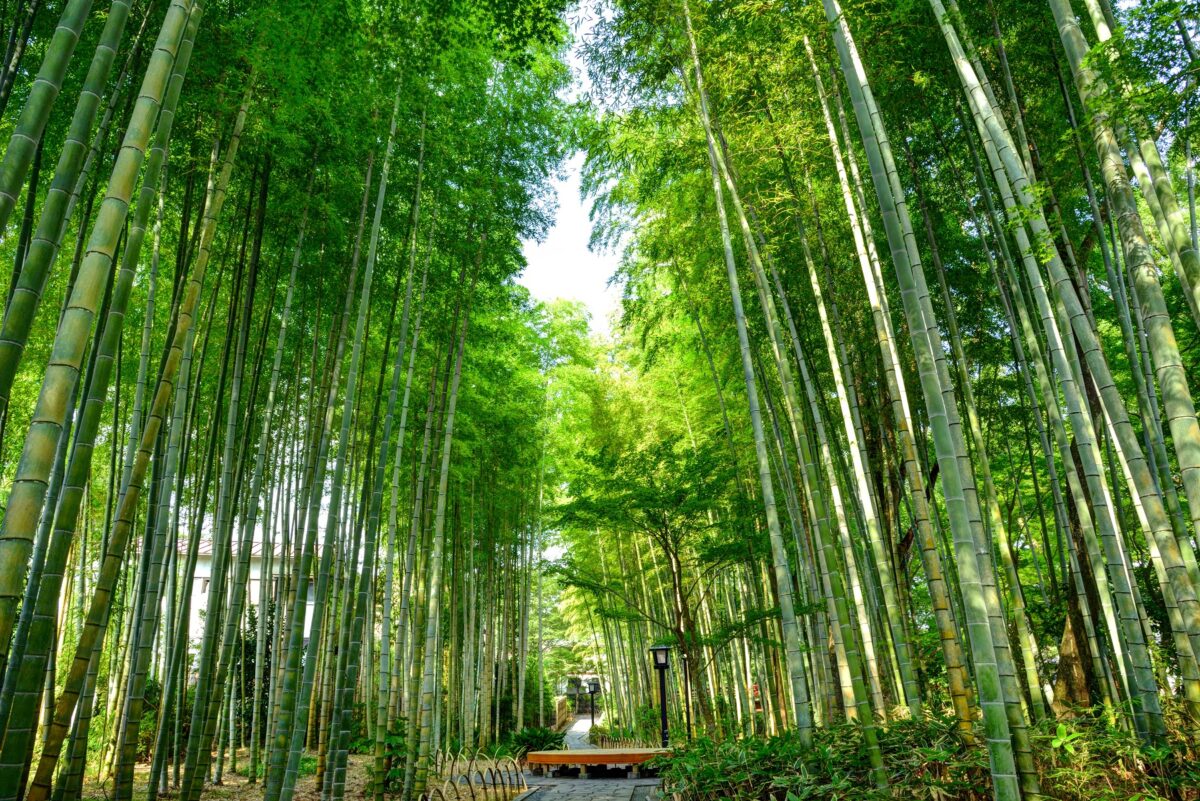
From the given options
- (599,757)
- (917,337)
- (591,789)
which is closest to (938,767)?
(917,337)

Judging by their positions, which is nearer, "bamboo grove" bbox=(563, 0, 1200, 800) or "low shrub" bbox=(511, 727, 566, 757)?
"bamboo grove" bbox=(563, 0, 1200, 800)

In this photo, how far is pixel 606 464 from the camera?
684 centimetres

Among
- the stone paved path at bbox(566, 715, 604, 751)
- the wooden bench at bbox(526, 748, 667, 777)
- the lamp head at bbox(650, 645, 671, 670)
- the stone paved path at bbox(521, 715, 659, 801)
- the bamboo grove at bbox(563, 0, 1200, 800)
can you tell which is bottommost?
the stone paved path at bbox(566, 715, 604, 751)

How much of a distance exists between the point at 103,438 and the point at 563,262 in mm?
5730

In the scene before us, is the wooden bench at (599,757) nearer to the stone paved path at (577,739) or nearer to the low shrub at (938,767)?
the low shrub at (938,767)

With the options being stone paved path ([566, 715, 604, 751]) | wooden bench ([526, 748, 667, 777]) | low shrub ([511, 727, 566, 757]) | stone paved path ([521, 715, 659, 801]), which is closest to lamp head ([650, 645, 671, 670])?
stone paved path ([521, 715, 659, 801])

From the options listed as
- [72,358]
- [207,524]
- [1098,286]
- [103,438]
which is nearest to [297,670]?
[72,358]

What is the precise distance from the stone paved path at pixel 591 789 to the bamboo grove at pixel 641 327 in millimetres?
1129

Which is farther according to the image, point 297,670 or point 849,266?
point 849,266

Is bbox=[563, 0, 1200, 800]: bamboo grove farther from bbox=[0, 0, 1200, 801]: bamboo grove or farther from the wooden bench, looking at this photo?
the wooden bench

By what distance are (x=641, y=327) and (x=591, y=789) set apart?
4937mm

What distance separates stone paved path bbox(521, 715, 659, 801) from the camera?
223 inches

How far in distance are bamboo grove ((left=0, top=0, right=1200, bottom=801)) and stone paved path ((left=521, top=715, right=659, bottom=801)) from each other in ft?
3.70

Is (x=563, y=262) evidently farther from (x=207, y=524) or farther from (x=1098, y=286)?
(x=207, y=524)
